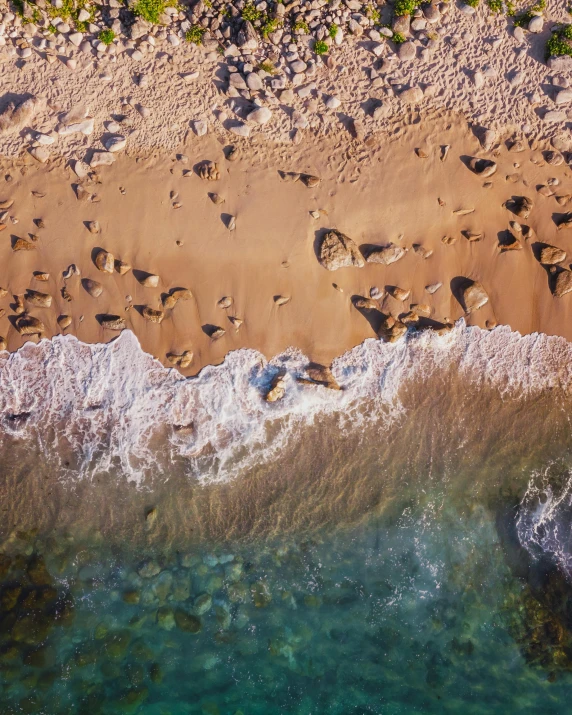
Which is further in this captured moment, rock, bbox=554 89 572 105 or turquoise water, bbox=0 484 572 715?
turquoise water, bbox=0 484 572 715

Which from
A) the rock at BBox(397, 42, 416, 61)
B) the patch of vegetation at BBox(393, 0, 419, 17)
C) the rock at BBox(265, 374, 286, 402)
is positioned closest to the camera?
the patch of vegetation at BBox(393, 0, 419, 17)

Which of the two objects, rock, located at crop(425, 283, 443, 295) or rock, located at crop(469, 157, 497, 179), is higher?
rock, located at crop(469, 157, 497, 179)

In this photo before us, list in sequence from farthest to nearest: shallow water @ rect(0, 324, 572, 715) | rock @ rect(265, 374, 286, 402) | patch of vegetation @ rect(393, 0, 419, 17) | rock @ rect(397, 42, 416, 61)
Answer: shallow water @ rect(0, 324, 572, 715) < rock @ rect(265, 374, 286, 402) < rock @ rect(397, 42, 416, 61) < patch of vegetation @ rect(393, 0, 419, 17)

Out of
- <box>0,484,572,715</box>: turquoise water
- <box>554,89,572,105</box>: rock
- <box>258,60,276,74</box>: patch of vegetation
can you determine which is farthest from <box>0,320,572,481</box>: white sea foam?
<box>258,60,276,74</box>: patch of vegetation

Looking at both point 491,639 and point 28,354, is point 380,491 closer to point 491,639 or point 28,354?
point 491,639

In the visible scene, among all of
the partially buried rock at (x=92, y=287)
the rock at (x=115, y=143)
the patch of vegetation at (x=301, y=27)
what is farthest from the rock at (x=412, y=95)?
the partially buried rock at (x=92, y=287)

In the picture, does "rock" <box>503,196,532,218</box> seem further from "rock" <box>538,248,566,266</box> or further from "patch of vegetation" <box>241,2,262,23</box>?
"patch of vegetation" <box>241,2,262,23</box>

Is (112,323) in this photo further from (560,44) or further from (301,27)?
(560,44)

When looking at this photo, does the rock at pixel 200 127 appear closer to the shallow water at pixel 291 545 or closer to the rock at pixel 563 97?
the shallow water at pixel 291 545
